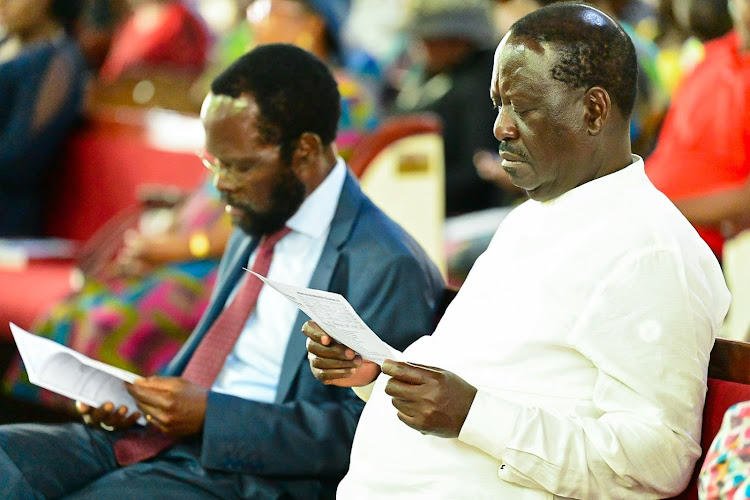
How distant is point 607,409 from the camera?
1.84 meters

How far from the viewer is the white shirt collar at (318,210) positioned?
2.68 meters

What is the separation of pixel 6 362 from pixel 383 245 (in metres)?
2.69

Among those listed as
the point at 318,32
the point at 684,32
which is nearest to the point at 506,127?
the point at 318,32

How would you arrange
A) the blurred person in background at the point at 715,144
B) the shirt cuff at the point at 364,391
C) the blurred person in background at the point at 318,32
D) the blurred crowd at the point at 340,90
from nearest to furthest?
A: the shirt cuff at the point at 364,391, the blurred person in background at the point at 715,144, the blurred crowd at the point at 340,90, the blurred person in background at the point at 318,32

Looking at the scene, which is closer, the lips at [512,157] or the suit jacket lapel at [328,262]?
the lips at [512,157]

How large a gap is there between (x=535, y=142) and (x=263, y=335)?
0.93 meters

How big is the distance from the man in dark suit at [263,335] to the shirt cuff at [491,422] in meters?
0.58

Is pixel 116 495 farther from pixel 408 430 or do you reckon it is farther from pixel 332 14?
pixel 332 14

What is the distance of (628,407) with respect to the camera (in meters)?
1.82

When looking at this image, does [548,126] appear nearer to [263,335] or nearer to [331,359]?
[331,359]

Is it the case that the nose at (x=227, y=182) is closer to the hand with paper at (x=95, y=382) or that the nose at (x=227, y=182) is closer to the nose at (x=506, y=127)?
the hand with paper at (x=95, y=382)

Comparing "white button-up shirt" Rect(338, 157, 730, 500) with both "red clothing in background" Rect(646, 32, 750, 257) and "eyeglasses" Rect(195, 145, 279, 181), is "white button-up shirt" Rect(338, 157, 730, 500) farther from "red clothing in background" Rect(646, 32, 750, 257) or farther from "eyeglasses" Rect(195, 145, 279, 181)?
"red clothing in background" Rect(646, 32, 750, 257)

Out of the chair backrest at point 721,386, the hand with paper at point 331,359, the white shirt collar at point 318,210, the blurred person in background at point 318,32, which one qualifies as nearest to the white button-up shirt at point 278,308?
the white shirt collar at point 318,210

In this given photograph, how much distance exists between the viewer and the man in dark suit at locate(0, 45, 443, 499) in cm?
240
